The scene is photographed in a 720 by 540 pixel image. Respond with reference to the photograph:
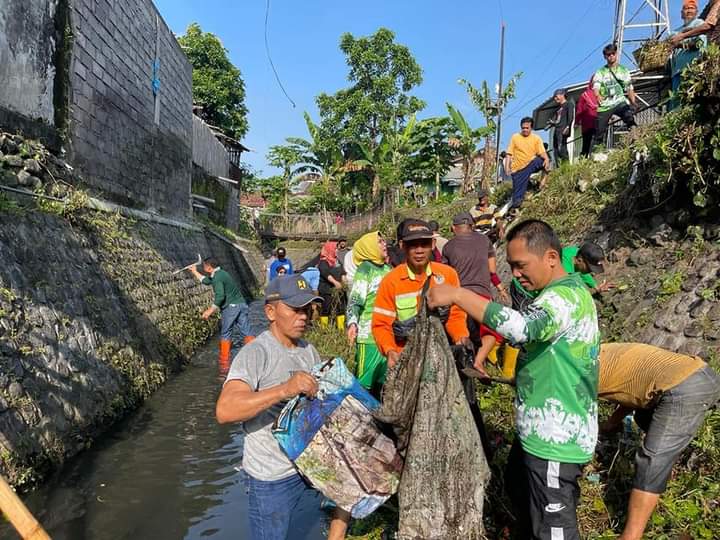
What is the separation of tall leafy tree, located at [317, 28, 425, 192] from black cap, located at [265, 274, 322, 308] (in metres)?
32.1

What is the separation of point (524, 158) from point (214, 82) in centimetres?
2641

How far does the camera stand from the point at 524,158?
436 inches

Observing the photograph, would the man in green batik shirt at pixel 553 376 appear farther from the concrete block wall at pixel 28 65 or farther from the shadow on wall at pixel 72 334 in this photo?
the concrete block wall at pixel 28 65

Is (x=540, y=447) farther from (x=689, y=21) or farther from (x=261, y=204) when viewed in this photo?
(x=261, y=204)

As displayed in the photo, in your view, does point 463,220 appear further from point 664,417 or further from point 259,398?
point 259,398

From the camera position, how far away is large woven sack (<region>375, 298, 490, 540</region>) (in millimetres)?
2732

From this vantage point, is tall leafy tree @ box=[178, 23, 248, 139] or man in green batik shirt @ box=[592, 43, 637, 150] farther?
tall leafy tree @ box=[178, 23, 248, 139]

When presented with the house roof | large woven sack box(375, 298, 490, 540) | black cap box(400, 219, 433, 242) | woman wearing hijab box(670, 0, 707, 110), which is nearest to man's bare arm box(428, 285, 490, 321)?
large woven sack box(375, 298, 490, 540)

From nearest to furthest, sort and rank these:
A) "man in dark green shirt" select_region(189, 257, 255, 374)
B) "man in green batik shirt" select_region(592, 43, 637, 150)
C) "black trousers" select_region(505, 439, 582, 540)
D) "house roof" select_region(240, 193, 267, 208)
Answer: "black trousers" select_region(505, 439, 582, 540) < "man in dark green shirt" select_region(189, 257, 255, 374) < "man in green batik shirt" select_region(592, 43, 637, 150) < "house roof" select_region(240, 193, 267, 208)

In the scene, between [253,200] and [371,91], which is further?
[253,200]

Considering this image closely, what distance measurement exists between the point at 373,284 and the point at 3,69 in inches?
206

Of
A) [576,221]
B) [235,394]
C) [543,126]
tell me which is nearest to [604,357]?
[235,394]

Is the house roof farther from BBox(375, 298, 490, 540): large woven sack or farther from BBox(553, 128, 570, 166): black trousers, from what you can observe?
A: BBox(375, 298, 490, 540): large woven sack

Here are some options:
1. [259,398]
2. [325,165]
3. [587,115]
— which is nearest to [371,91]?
[325,165]
